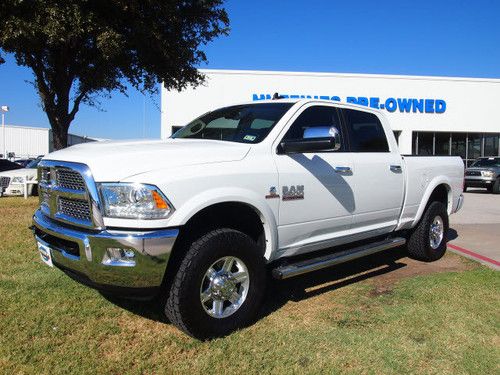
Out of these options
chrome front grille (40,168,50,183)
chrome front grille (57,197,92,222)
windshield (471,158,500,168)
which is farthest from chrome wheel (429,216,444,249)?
windshield (471,158,500,168)

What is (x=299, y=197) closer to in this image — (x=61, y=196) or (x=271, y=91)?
(x=61, y=196)

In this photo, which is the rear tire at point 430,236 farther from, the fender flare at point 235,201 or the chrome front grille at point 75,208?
the chrome front grille at point 75,208

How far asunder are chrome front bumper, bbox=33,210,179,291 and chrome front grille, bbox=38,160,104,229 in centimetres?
12

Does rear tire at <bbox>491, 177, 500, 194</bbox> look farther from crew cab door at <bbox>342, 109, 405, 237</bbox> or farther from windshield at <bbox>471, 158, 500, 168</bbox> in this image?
crew cab door at <bbox>342, 109, 405, 237</bbox>

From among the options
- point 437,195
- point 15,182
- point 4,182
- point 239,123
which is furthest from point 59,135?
point 437,195

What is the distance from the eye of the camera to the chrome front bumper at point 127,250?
125 inches

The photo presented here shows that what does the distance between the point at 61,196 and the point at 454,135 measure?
84.8 feet

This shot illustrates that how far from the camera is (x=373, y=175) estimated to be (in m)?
5.04

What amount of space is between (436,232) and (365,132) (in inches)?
81.7

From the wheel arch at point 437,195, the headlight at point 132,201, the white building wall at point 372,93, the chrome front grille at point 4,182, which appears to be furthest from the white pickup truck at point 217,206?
the white building wall at point 372,93

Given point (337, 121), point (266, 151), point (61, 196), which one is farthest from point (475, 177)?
point (61, 196)

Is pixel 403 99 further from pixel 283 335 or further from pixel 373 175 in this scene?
pixel 283 335

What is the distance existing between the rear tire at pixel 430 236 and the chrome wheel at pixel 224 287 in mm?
3202

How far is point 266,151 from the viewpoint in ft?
13.2
